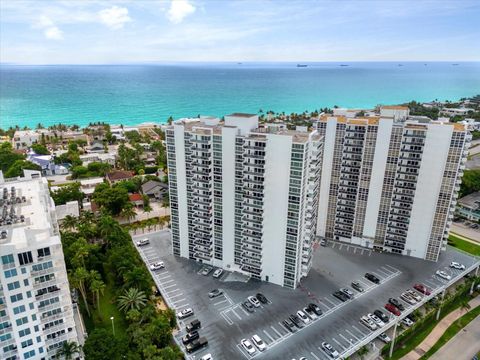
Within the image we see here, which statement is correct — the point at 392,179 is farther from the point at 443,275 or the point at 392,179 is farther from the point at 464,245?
the point at 464,245

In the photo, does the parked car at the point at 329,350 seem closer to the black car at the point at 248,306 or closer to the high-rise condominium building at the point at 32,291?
the black car at the point at 248,306

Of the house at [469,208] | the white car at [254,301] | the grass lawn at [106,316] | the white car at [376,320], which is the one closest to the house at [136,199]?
the grass lawn at [106,316]

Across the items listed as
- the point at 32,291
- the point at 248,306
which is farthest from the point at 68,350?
the point at 248,306

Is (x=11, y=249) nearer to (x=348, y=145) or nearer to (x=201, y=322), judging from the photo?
(x=201, y=322)

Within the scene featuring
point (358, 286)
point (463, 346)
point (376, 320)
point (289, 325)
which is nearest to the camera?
point (289, 325)

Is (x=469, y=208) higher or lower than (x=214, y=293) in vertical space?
higher

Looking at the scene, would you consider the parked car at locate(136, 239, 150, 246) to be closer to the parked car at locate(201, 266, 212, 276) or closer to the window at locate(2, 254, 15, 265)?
the parked car at locate(201, 266, 212, 276)
